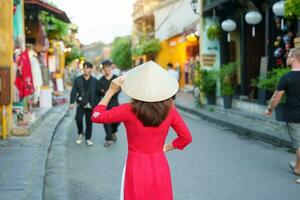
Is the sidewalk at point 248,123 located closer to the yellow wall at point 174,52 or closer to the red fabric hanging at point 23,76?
the red fabric hanging at point 23,76

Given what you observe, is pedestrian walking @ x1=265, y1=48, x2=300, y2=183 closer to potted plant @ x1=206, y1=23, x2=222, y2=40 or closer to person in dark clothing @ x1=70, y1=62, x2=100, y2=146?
person in dark clothing @ x1=70, y1=62, x2=100, y2=146

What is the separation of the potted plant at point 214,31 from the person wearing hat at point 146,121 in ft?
52.5

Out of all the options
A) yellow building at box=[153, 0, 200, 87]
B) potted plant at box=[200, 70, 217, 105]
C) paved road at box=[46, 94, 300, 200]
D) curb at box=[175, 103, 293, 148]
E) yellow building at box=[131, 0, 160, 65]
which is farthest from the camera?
yellow building at box=[131, 0, 160, 65]

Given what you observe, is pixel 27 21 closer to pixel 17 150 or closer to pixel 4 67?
pixel 4 67

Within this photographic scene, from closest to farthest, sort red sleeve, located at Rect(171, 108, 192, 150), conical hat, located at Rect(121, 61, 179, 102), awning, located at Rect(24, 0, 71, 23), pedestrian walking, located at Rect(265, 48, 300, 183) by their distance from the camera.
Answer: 1. conical hat, located at Rect(121, 61, 179, 102)
2. red sleeve, located at Rect(171, 108, 192, 150)
3. pedestrian walking, located at Rect(265, 48, 300, 183)
4. awning, located at Rect(24, 0, 71, 23)

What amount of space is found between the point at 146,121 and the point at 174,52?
116 ft

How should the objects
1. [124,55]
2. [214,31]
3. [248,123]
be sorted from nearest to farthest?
[248,123] < [214,31] < [124,55]

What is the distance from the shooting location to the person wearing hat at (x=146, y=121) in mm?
3682

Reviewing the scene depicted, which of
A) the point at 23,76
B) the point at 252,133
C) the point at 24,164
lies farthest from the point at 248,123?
the point at 24,164

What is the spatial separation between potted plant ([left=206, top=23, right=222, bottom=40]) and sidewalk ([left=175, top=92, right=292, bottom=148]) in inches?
105

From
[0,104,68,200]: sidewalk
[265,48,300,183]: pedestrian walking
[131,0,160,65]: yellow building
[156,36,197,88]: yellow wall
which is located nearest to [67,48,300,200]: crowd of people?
[0,104,68,200]: sidewalk

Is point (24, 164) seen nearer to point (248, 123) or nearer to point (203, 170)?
point (203, 170)

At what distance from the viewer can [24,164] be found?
805 centimetres

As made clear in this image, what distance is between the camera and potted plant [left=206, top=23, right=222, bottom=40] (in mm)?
19516
